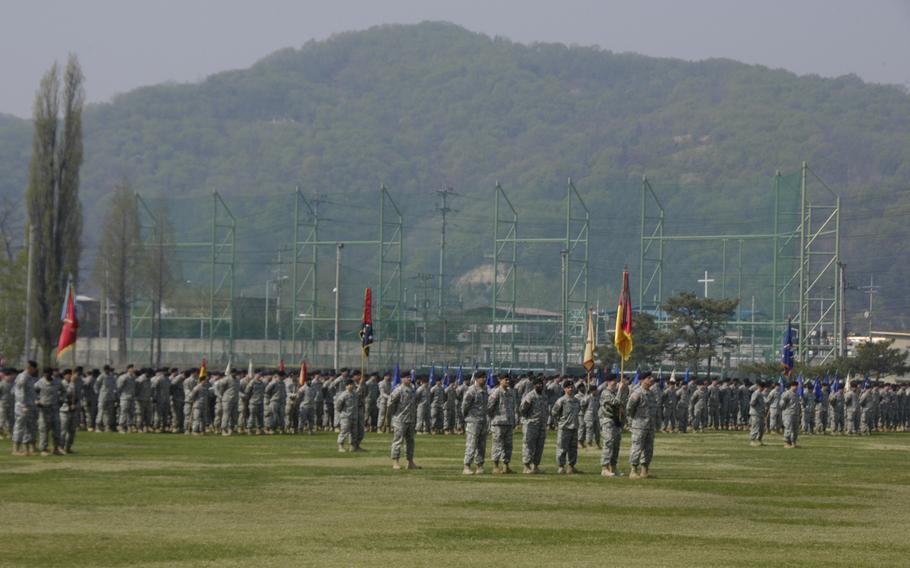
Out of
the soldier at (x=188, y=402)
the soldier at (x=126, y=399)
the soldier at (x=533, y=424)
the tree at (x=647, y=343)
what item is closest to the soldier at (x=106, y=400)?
the soldier at (x=126, y=399)

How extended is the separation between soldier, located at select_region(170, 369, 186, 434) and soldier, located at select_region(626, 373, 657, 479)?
18.7m

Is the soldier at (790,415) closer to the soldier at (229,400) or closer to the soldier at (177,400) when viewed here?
the soldier at (229,400)

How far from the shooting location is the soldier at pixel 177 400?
141 feet

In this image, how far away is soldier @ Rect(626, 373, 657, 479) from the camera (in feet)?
90.2

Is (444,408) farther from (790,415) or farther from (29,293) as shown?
(29,293)

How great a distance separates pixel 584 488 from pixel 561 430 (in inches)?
146

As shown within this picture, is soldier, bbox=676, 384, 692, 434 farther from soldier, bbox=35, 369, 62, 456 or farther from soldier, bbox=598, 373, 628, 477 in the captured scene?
soldier, bbox=35, 369, 62, 456

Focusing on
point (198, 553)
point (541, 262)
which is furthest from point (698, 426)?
point (541, 262)

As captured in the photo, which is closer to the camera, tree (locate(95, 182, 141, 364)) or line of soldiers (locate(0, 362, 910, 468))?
line of soldiers (locate(0, 362, 910, 468))

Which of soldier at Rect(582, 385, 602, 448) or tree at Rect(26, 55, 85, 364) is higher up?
tree at Rect(26, 55, 85, 364)

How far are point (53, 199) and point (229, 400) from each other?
81.9ft

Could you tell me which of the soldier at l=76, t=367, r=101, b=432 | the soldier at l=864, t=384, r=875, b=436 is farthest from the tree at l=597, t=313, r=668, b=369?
the soldier at l=76, t=367, r=101, b=432

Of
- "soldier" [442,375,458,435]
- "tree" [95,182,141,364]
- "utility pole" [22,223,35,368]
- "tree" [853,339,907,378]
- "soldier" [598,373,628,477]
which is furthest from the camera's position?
"tree" [95,182,141,364]

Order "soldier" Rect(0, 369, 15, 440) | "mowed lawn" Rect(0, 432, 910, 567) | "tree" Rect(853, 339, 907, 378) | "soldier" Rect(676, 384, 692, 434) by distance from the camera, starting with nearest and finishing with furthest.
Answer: "mowed lawn" Rect(0, 432, 910, 567) → "soldier" Rect(0, 369, 15, 440) → "soldier" Rect(676, 384, 692, 434) → "tree" Rect(853, 339, 907, 378)
